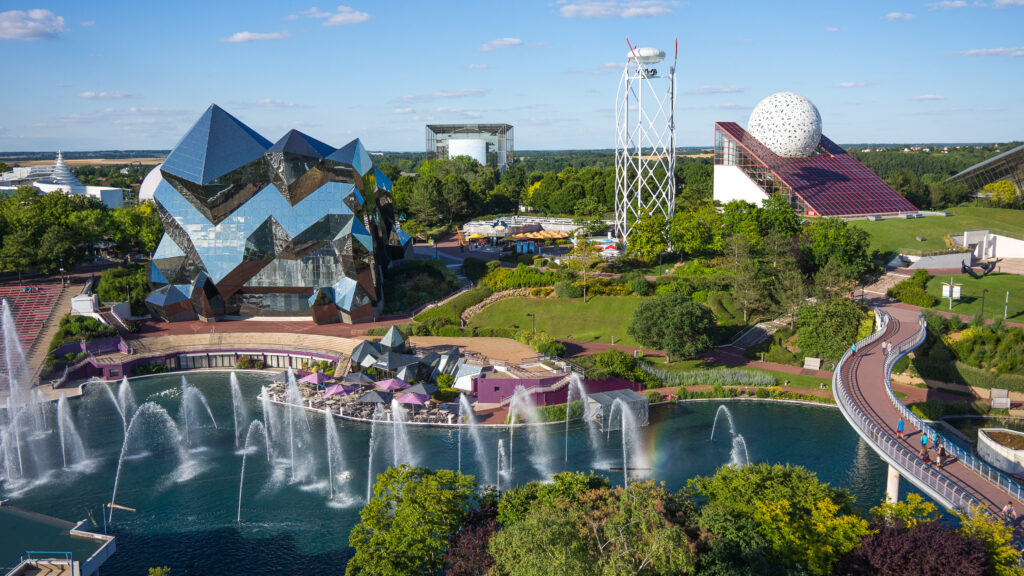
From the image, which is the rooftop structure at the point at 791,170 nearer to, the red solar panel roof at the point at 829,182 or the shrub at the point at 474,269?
the red solar panel roof at the point at 829,182

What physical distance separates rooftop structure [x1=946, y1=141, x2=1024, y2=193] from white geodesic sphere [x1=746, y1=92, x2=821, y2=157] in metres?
21.3

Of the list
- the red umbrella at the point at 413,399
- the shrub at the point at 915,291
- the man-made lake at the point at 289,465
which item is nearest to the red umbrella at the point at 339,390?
the man-made lake at the point at 289,465

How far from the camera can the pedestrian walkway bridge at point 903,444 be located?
21891 millimetres

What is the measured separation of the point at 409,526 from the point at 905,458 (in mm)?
15822

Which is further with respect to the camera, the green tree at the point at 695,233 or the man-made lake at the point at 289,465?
the green tree at the point at 695,233

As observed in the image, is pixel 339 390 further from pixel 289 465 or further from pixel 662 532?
pixel 662 532

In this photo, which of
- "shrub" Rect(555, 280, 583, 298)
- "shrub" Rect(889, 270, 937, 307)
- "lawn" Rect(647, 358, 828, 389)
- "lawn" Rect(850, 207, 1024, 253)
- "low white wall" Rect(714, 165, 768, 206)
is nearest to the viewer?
"lawn" Rect(647, 358, 828, 389)

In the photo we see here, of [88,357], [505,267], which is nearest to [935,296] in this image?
[505,267]

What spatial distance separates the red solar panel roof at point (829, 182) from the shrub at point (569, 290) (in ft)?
92.8

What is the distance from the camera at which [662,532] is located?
18359 mm

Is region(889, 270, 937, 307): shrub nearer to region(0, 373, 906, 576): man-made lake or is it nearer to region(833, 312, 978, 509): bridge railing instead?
region(0, 373, 906, 576): man-made lake

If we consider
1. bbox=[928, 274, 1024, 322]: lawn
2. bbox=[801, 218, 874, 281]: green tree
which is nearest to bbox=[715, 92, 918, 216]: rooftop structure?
bbox=[801, 218, 874, 281]: green tree

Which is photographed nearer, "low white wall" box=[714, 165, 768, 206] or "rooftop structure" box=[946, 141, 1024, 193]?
"low white wall" box=[714, 165, 768, 206]

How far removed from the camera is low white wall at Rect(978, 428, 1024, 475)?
93.3ft
